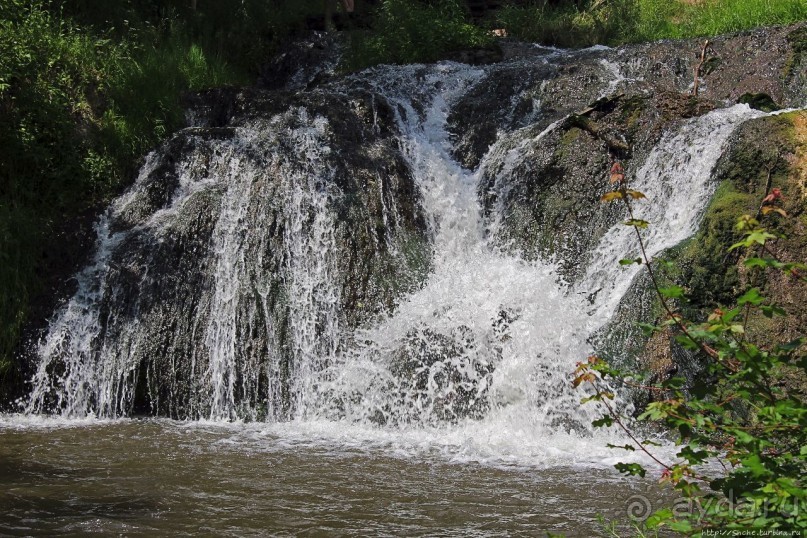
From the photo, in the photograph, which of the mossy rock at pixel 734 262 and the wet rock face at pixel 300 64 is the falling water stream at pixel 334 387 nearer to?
the mossy rock at pixel 734 262

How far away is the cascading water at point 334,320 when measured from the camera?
6629 mm

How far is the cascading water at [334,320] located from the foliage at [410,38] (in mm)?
3825

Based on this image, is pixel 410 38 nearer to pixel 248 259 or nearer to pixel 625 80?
pixel 625 80

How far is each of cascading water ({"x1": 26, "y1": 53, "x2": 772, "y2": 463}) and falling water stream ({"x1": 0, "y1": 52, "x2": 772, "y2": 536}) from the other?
0.02 m

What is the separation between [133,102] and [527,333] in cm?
605

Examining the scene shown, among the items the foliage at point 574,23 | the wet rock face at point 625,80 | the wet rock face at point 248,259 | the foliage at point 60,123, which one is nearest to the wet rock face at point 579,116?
the wet rock face at point 625,80

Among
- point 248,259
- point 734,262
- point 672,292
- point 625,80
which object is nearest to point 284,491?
point 672,292

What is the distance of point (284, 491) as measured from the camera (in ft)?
15.5

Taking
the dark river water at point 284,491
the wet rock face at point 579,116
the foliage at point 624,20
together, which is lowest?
the dark river water at point 284,491

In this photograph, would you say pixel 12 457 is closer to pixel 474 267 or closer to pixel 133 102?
pixel 474 267

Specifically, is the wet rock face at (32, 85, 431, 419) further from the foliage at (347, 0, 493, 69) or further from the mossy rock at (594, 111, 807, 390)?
the foliage at (347, 0, 493, 69)

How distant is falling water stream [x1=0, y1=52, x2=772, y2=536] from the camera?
14.6 ft

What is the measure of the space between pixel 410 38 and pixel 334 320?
6.29m

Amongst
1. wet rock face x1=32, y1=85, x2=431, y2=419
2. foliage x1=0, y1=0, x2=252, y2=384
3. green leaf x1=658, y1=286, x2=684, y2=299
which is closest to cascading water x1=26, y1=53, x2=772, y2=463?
wet rock face x1=32, y1=85, x2=431, y2=419
